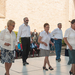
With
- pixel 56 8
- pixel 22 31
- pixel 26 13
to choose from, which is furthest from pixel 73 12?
pixel 22 31

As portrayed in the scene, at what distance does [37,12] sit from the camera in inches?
848

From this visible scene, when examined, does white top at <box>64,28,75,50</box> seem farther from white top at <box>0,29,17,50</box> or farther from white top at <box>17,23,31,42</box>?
white top at <box>17,23,31,42</box>

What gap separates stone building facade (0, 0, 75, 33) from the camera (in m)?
18.7

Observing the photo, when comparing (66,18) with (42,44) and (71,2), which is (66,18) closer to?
(71,2)

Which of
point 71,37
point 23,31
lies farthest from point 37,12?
point 71,37

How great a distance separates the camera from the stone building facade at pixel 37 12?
1870 cm

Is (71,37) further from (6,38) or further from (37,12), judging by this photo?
(37,12)

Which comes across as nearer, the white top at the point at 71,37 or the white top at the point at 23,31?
the white top at the point at 71,37

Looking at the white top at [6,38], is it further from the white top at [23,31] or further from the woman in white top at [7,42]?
the white top at [23,31]

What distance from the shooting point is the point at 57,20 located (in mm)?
23969

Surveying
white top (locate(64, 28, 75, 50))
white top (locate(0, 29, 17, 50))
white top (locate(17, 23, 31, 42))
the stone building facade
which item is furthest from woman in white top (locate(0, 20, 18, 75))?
the stone building facade

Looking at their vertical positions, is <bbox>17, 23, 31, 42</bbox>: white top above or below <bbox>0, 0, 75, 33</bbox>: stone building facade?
below

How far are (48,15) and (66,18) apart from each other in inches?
147

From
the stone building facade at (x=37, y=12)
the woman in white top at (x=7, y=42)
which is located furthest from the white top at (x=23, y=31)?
the stone building facade at (x=37, y=12)
